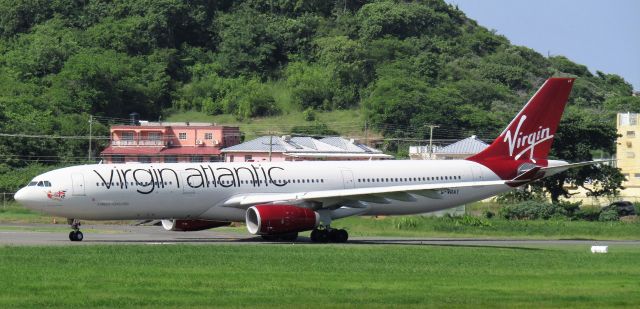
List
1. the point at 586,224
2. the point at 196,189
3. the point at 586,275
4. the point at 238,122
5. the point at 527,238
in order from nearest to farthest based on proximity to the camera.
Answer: the point at 586,275
the point at 196,189
the point at 527,238
the point at 586,224
the point at 238,122

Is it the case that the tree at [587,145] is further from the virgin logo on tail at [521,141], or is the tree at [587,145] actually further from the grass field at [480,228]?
the virgin logo on tail at [521,141]

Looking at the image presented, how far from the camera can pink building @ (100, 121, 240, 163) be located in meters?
121

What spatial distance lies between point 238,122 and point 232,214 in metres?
93.4

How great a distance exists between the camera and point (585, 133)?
96.1 m

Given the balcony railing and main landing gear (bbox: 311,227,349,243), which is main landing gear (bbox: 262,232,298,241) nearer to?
main landing gear (bbox: 311,227,349,243)

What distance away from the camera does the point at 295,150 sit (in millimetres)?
106438

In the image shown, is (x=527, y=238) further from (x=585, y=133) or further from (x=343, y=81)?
(x=343, y=81)

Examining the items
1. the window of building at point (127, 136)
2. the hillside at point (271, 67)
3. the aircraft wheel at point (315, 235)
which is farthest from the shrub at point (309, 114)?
the aircraft wheel at point (315, 235)

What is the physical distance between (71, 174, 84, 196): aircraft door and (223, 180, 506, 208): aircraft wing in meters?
5.97

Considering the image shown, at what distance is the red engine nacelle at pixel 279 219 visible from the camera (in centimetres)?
5009

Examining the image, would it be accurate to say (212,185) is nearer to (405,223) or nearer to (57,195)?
(57,195)

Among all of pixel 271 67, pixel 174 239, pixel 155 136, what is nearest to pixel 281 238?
pixel 174 239

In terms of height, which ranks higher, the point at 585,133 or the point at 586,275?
the point at 585,133

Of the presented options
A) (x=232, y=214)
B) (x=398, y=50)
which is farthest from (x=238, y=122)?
(x=232, y=214)
